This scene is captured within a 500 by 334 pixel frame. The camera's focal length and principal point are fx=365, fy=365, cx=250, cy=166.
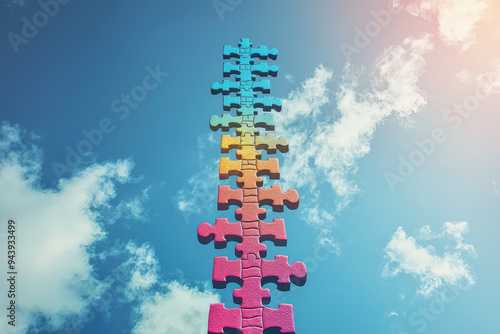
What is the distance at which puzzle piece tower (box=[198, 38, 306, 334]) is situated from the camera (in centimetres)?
420

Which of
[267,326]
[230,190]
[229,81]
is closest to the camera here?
[267,326]

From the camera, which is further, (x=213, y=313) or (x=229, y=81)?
(x=229, y=81)

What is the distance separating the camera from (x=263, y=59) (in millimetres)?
7062

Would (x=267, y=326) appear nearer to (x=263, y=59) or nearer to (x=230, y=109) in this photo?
(x=230, y=109)

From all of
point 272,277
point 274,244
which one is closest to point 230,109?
point 274,244

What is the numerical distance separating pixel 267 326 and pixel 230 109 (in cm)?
358

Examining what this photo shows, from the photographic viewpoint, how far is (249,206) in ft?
16.5

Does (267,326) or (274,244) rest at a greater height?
(274,244)

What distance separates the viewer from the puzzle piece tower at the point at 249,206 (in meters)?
4.20

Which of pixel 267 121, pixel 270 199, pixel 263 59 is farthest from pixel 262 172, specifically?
pixel 263 59

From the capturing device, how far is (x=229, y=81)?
654 centimetres

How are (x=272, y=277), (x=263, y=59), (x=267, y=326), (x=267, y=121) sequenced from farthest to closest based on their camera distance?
1. (x=263, y=59)
2. (x=267, y=121)
3. (x=272, y=277)
4. (x=267, y=326)

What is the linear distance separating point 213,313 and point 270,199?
1686 mm

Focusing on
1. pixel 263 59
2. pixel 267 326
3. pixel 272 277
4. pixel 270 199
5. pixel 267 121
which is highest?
pixel 263 59
